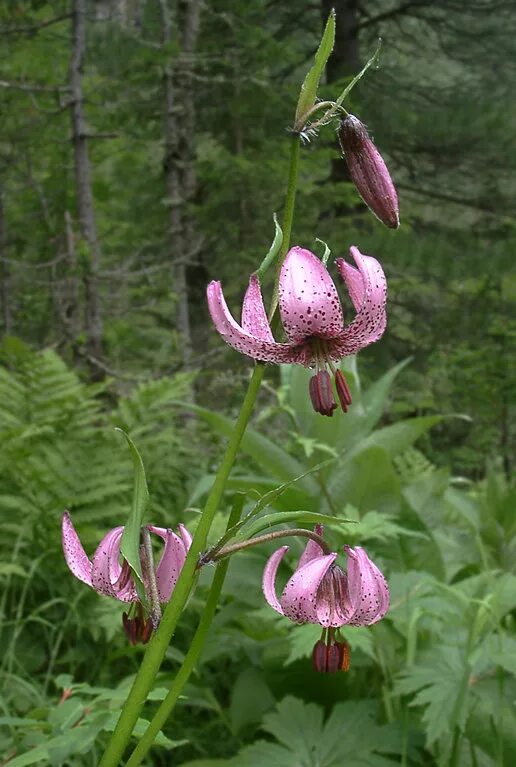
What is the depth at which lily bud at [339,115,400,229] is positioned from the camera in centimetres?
85

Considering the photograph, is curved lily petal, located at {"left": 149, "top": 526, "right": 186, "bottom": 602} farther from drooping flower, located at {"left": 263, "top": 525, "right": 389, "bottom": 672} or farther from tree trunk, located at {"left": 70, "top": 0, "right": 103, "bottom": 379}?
tree trunk, located at {"left": 70, "top": 0, "right": 103, "bottom": 379}

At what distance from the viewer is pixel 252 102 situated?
5.75 m

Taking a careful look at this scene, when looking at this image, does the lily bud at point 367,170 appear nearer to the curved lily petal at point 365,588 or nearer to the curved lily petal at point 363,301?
the curved lily petal at point 363,301

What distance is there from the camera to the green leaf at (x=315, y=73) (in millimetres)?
757

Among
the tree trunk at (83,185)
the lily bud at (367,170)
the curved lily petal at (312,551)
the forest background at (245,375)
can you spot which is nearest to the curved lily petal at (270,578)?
the curved lily petal at (312,551)

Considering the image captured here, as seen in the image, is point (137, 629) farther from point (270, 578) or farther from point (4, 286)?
point (4, 286)

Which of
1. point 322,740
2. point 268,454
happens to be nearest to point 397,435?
point 268,454

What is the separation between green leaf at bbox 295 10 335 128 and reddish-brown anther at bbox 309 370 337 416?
0.82 feet

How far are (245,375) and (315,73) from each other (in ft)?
12.9

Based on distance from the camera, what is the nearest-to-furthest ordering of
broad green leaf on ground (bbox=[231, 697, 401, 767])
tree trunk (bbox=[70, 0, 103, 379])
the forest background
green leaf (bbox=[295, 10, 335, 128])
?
green leaf (bbox=[295, 10, 335, 128]) < broad green leaf on ground (bbox=[231, 697, 401, 767]) < the forest background < tree trunk (bbox=[70, 0, 103, 379])

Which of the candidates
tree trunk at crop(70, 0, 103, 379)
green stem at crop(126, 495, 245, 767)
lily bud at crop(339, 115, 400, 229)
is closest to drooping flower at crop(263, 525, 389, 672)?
green stem at crop(126, 495, 245, 767)

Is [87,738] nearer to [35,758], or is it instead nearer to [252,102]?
[35,758]

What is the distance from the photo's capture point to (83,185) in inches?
141

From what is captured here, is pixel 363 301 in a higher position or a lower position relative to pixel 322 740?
higher
